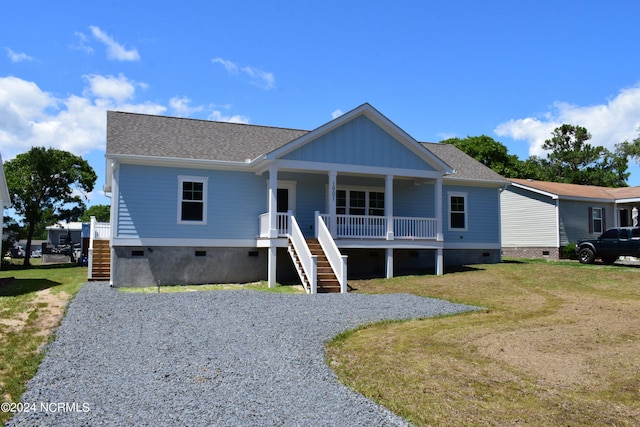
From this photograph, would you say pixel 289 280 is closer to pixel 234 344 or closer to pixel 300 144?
pixel 300 144

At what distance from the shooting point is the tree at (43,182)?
3334 centimetres

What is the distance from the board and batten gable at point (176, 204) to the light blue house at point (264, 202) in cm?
3

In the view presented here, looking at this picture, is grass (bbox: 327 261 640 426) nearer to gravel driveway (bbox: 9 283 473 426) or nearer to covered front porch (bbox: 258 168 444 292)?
gravel driveway (bbox: 9 283 473 426)

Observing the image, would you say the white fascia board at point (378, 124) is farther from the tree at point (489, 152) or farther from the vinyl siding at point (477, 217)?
the tree at point (489, 152)

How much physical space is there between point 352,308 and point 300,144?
707 centimetres

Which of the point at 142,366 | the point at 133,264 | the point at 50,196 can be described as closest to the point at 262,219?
the point at 133,264

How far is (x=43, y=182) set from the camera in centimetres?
3403

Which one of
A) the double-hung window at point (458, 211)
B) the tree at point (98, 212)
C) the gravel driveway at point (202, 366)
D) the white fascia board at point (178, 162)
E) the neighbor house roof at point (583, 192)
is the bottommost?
the gravel driveway at point (202, 366)

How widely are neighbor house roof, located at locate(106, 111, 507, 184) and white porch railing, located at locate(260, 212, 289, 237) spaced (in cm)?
225

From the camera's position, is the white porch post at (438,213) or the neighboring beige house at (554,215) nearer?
the white porch post at (438,213)

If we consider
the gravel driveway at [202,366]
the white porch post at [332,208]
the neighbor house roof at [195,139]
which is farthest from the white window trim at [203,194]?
the gravel driveway at [202,366]

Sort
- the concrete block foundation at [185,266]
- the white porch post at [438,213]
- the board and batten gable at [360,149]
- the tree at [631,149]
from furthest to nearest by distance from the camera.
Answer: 1. the tree at [631,149]
2. the white porch post at [438,213]
3. the board and batten gable at [360,149]
4. the concrete block foundation at [185,266]

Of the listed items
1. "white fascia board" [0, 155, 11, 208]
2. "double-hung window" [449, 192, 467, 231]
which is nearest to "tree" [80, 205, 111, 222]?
"white fascia board" [0, 155, 11, 208]

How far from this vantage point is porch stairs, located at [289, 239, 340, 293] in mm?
15219
